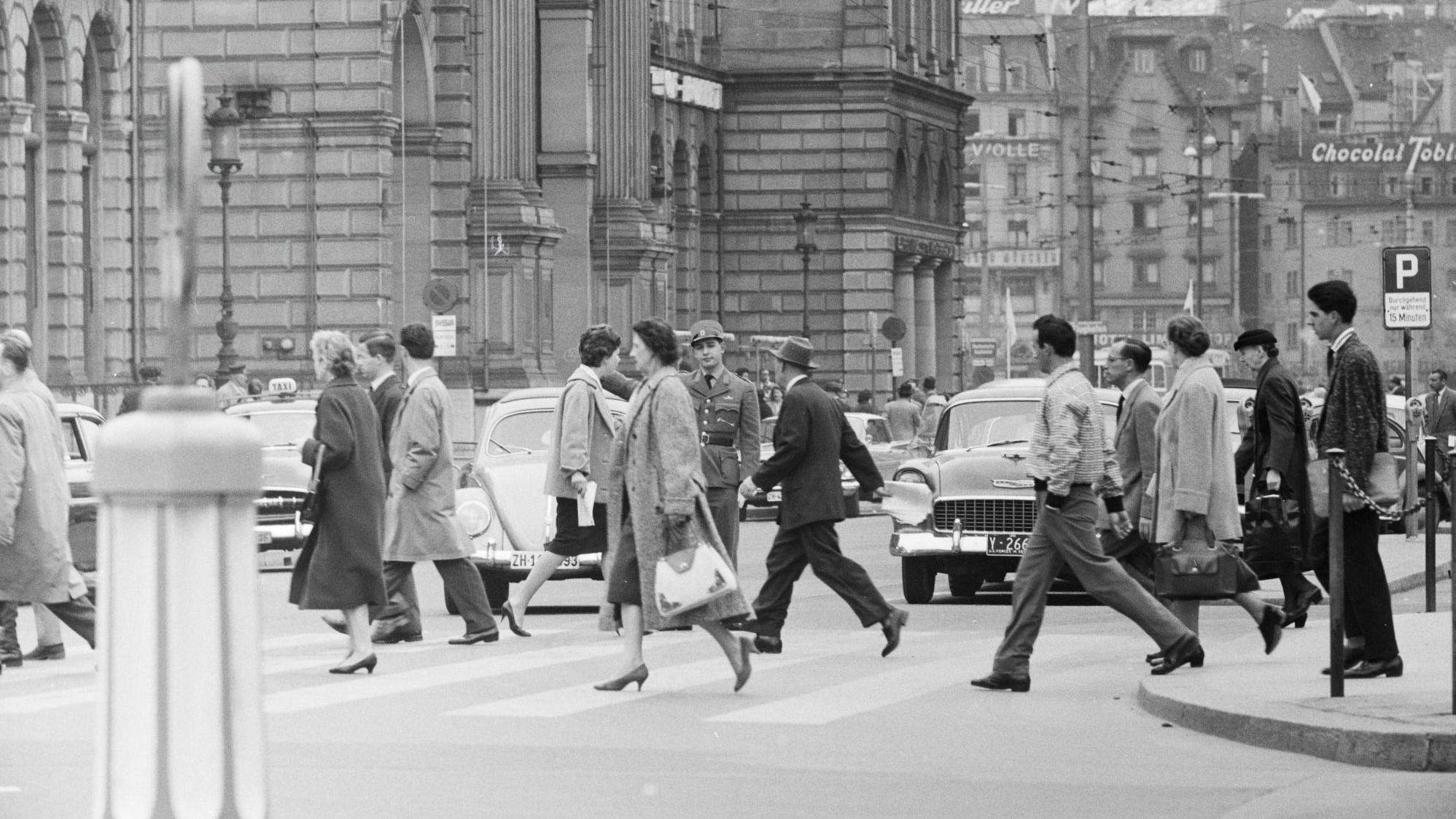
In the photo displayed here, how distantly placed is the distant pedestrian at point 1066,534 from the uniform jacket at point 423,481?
12.0ft

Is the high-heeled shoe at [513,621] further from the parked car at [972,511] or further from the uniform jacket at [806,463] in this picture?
the parked car at [972,511]

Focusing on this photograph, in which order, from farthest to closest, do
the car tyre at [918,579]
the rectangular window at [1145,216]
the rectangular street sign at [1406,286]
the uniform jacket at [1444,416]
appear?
the rectangular window at [1145,216]
the uniform jacket at [1444,416]
the rectangular street sign at [1406,286]
the car tyre at [918,579]

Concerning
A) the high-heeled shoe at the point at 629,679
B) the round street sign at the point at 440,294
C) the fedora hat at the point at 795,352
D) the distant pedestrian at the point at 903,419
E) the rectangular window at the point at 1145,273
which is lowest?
the high-heeled shoe at the point at 629,679

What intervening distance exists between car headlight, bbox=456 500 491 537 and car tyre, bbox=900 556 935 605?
2970 mm

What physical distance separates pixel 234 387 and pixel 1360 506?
23547 millimetres

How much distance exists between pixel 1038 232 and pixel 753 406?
125040mm

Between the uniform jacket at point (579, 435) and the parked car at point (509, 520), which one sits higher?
the uniform jacket at point (579, 435)

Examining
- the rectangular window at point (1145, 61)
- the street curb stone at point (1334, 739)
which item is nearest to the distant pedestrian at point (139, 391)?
the street curb stone at point (1334, 739)

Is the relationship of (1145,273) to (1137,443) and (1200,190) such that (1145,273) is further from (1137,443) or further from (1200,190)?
(1137,443)

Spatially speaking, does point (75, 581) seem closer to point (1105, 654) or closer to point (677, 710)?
point (677, 710)

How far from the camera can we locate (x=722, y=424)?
16609 mm

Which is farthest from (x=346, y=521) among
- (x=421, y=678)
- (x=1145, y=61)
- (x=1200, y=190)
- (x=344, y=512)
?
(x=1145, y=61)

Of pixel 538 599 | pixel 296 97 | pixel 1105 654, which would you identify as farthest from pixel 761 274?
pixel 1105 654

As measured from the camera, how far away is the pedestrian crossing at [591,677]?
12.1m
